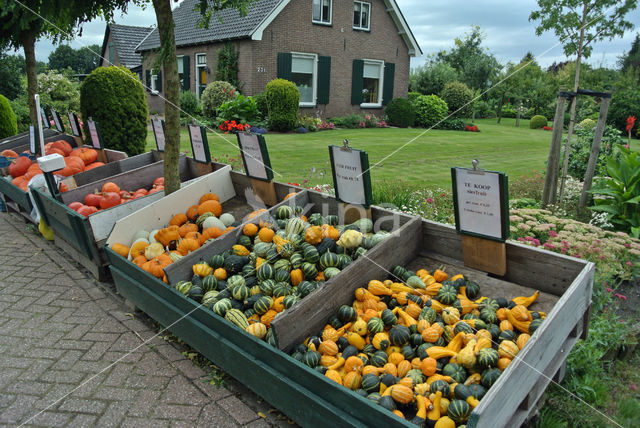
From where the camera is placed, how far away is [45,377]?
10.1 ft

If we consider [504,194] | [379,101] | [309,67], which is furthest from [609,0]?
[379,101]

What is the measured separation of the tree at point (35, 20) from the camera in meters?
4.97

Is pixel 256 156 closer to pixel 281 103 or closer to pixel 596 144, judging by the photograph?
pixel 596 144

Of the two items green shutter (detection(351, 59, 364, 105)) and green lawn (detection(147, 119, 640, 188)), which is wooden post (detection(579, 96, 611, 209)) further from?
green shutter (detection(351, 59, 364, 105))

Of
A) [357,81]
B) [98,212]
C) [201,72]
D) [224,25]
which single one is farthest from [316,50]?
[98,212]

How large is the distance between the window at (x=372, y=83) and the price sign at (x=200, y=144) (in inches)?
646

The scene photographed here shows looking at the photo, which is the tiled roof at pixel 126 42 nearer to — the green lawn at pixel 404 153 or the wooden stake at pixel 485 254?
the green lawn at pixel 404 153

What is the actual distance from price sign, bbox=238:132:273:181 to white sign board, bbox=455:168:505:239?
1.95m

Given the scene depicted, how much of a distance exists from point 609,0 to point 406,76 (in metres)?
17.1

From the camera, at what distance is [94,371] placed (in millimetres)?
3135

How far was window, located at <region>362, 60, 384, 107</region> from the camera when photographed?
68.2 ft

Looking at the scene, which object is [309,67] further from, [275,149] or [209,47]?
[275,149]

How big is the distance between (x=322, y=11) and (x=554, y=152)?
15.7 meters

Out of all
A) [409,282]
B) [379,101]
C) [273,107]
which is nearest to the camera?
[409,282]
